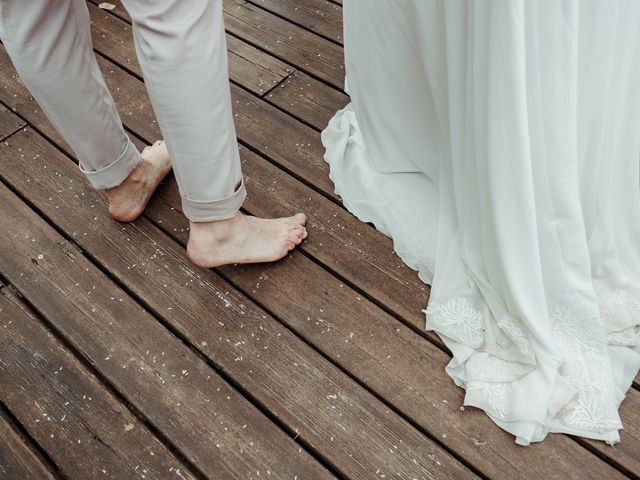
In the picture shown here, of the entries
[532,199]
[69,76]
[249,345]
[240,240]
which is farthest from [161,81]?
[532,199]

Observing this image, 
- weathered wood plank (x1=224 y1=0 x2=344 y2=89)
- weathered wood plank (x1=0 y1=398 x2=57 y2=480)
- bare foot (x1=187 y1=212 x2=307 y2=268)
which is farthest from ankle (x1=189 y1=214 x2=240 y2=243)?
weathered wood plank (x1=224 y1=0 x2=344 y2=89)

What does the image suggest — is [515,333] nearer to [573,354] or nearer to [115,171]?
[573,354]

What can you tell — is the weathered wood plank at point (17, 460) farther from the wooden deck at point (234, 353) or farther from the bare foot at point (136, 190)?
the bare foot at point (136, 190)

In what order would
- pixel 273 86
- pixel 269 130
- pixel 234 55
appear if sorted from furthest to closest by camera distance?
pixel 234 55 → pixel 273 86 → pixel 269 130

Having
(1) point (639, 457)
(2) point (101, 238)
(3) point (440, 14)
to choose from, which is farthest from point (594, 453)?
(2) point (101, 238)

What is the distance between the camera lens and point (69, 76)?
1.15m

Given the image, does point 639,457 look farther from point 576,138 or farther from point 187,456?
point 187,456

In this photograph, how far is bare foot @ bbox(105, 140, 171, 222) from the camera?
141cm

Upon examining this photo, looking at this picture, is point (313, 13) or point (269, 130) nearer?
point (269, 130)

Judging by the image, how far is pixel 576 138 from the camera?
1051mm

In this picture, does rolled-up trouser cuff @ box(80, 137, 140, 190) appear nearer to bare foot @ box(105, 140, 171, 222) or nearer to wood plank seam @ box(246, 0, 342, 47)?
bare foot @ box(105, 140, 171, 222)

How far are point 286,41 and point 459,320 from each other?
3.32 ft

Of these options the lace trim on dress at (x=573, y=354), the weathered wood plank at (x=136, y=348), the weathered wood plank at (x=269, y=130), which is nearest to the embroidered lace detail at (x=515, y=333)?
the lace trim on dress at (x=573, y=354)

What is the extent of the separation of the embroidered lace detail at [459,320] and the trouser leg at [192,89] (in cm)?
42
